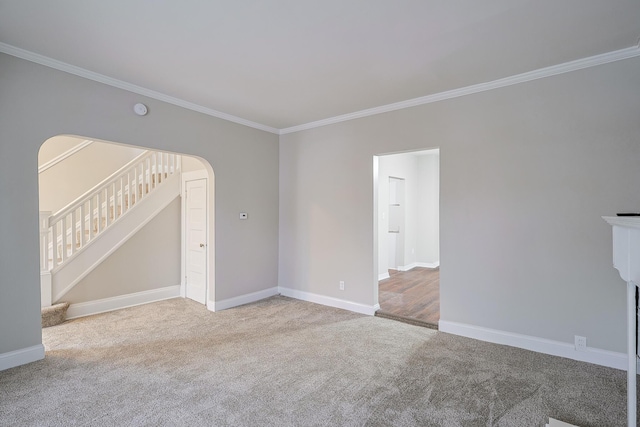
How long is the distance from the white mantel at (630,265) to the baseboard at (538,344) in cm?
128

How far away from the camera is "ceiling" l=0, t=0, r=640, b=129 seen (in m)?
2.12

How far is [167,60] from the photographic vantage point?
2842 millimetres

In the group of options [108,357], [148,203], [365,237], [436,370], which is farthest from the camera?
[148,203]

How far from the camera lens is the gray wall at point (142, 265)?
13.9 ft

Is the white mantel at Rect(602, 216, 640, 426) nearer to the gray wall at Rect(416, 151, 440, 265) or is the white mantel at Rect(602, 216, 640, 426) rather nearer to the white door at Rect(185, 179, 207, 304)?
the white door at Rect(185, 179, 207, 304)

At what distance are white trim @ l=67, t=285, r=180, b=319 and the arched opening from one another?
1 centimetres

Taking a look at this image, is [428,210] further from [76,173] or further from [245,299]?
[76,173]

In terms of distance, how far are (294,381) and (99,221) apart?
3.54 m

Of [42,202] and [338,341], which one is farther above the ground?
[42,202]

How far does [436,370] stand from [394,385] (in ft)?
1.61

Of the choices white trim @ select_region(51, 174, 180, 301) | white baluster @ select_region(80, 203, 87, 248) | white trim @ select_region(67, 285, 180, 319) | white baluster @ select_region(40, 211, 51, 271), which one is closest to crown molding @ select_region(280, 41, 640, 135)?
white trim @ select_region(51, 174, 180, 301)

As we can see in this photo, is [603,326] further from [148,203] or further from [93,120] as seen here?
[148,203]

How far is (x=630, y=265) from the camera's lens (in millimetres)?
1630

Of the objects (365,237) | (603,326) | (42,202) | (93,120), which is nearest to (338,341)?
(365,237)
